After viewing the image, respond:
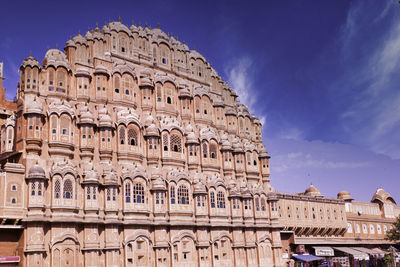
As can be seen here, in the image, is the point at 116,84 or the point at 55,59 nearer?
the point at 55,59

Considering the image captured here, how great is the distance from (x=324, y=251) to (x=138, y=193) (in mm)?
29306

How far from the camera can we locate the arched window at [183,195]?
148 feet

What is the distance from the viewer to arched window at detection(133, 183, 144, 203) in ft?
138

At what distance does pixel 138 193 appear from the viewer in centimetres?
4244

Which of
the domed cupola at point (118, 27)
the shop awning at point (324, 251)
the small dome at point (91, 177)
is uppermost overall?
the domed cupola at point (118, 27)

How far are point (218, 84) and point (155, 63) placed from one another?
9.76 m

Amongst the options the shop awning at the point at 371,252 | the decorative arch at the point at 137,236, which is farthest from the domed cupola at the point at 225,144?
the shop awning at the point at 371,252

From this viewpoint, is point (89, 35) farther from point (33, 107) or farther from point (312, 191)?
point (312, 191)

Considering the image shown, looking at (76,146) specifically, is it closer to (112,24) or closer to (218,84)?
(112,24)

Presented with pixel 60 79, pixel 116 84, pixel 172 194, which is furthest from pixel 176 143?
pixel 60 79

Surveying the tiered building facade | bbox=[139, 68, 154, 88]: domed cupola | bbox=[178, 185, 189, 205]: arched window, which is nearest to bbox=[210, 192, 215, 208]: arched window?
the tiered building facade

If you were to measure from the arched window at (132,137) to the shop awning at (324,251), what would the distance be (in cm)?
2909

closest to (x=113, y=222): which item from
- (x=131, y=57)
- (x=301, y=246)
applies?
(x=131, y=57)

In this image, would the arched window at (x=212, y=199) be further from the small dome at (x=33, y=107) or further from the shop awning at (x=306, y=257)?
the small dome at (x=33, y=107)
